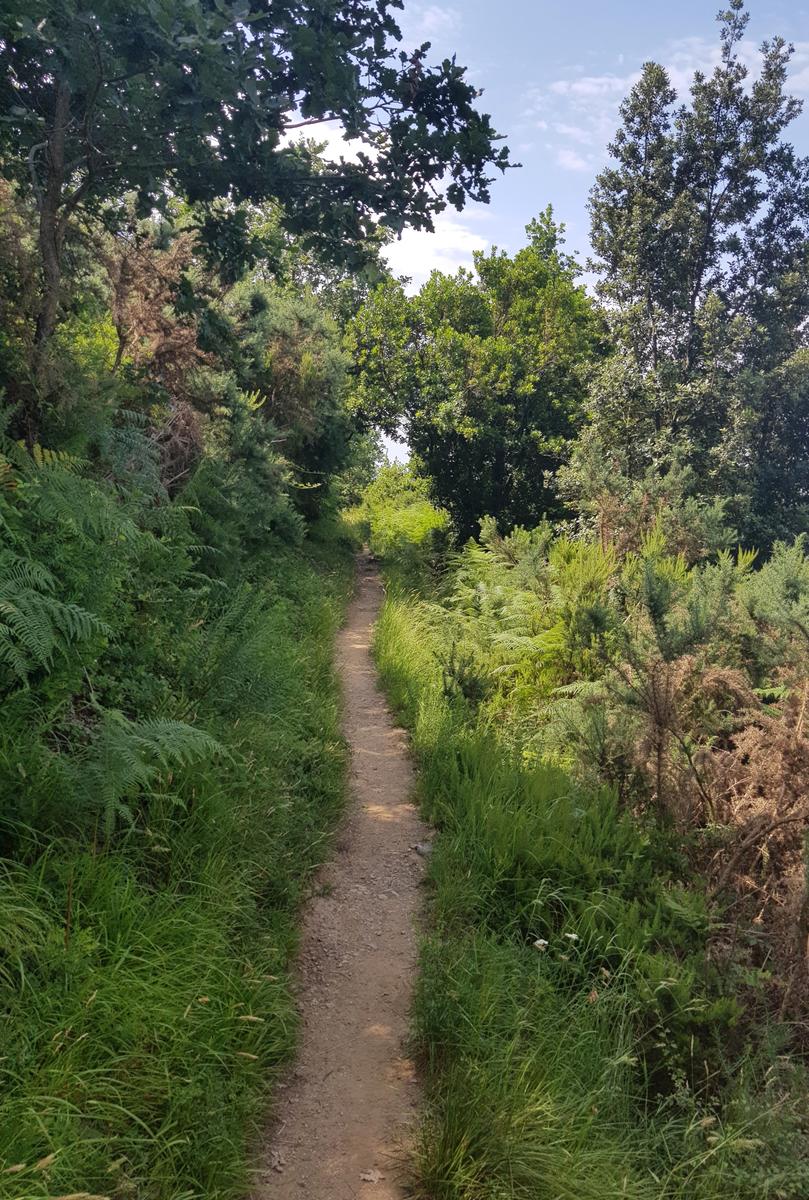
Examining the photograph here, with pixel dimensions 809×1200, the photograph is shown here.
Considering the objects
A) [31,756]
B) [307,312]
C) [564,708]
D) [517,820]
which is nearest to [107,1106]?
[31,756]

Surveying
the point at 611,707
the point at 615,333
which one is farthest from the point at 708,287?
the point at 611,707

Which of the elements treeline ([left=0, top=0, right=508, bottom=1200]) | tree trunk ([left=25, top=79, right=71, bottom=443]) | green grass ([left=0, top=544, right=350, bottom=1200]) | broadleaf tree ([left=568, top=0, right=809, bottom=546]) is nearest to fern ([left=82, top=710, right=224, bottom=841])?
treeline ([left=0, top=0, right=508, bottom=1200])

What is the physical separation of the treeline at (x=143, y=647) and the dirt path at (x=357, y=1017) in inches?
7.1

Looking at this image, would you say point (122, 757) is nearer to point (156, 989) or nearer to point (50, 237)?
point (156, 989)

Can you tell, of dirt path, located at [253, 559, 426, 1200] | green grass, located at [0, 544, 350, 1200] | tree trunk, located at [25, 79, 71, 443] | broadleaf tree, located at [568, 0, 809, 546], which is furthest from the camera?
broadleaf tree, located at [568, 0, 809, 546]

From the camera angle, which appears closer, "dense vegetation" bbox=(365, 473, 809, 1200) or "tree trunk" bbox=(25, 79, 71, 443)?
"dense vegetation" bbox=(365, 473, 809, 1200)

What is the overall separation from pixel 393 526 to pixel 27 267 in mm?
14165

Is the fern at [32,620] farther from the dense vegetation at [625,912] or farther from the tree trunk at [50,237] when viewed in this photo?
the dense vegetation at [625,912]

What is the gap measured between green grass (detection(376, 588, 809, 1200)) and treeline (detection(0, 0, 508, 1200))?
33.9 inches

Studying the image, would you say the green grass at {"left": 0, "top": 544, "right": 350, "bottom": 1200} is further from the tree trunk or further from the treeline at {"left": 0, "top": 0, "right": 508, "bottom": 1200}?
the tree trunk

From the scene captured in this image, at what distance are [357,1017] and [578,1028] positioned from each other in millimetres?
1104

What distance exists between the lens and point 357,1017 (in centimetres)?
359

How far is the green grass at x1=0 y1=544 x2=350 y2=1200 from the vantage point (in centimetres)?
230

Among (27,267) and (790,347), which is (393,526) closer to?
(790,347)
